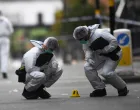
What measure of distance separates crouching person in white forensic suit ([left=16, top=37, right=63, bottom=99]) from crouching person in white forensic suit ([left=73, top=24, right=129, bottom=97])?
611 millimetres

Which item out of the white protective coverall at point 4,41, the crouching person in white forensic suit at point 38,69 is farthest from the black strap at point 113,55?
the white protective coverall at point 4,41

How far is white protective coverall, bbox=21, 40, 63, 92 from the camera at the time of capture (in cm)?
1178

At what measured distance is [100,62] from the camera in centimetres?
1199

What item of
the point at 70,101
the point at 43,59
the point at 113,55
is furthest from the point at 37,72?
the point at 113,55

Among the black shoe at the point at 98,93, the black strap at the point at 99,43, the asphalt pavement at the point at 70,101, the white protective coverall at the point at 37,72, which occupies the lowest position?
the asphalt pavement at the point at 70,101

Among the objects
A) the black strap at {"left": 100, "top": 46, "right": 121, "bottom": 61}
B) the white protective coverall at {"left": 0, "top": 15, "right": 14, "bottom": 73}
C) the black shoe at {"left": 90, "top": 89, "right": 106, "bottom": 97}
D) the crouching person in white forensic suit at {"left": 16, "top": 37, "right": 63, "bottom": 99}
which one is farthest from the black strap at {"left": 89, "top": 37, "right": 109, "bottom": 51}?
the white protective coverall at {"left": 0, "top": 15, "right": 14, "bottom": 73}

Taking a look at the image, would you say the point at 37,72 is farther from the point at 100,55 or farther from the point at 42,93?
the point at 100,55

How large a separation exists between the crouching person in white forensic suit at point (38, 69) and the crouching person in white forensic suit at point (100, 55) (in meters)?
0.61

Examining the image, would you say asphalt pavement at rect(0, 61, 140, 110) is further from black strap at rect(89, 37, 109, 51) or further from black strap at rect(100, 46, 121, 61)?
black strap at rect(89, 37, 109, 51)

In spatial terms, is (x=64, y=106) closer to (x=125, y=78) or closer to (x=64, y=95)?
(x=64, y=95)

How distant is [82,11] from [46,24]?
3063 inches

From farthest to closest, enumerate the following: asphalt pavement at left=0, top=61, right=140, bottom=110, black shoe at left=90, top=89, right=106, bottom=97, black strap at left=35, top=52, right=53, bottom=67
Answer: black shoe at left=90, top=89, right=106, bottom=97 < black strap at left=35, top=52, right=53, bottom=67 < asphalt pavement at left=0, top=61, right=140, bottom=110

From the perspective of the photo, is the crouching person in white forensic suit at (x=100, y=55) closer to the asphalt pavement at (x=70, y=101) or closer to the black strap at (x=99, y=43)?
the black strap at (x=99, y=43)

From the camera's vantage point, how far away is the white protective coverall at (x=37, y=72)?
1178cm
